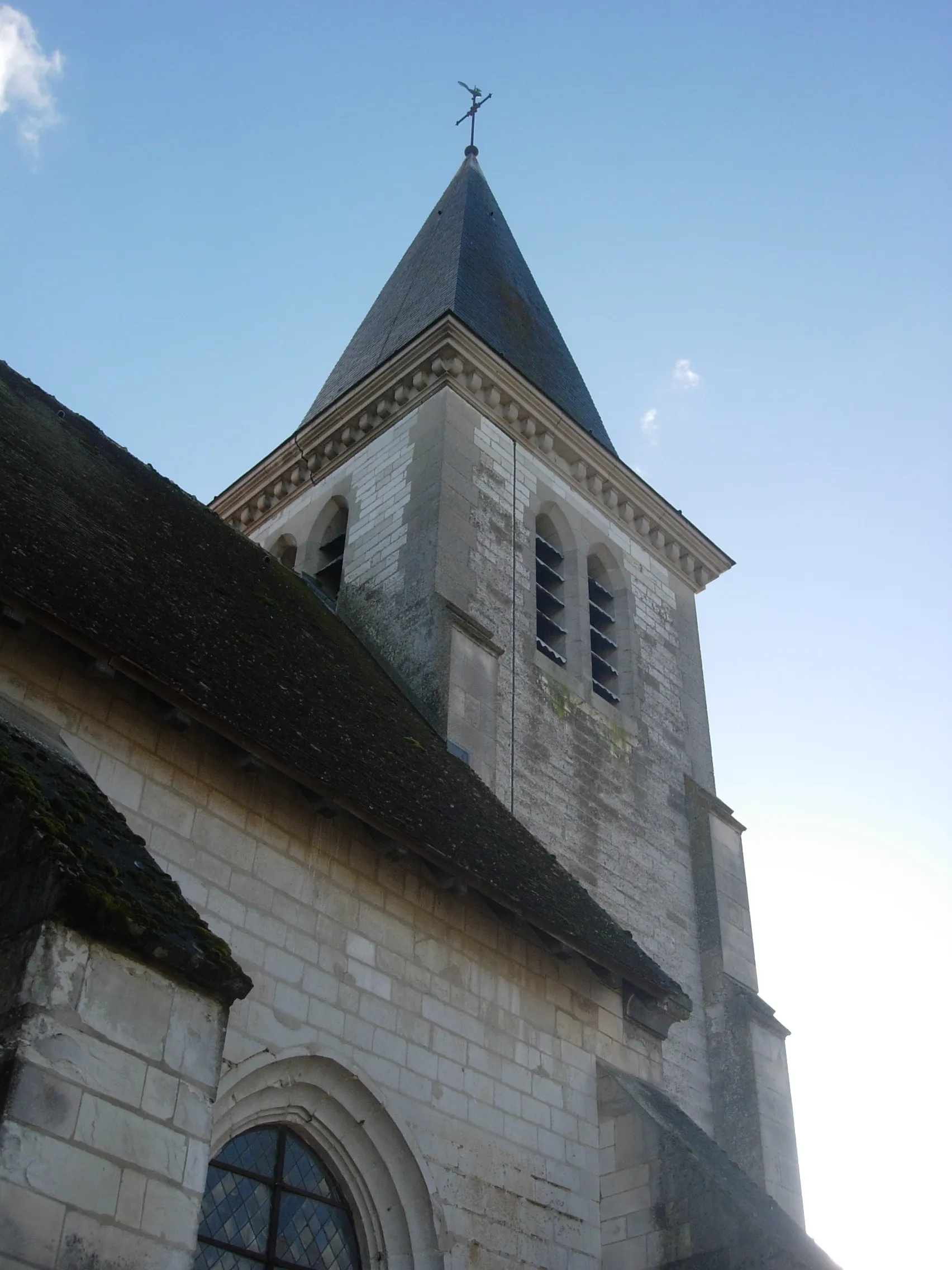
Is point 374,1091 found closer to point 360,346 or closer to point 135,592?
point 135,592

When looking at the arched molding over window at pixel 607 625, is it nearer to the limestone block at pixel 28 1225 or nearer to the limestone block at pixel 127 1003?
the limestone block at pixel 127 1003

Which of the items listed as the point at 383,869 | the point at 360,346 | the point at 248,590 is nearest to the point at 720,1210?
A: the point at 383,869

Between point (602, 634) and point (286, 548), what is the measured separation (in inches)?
152

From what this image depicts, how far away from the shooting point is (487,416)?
14.8m

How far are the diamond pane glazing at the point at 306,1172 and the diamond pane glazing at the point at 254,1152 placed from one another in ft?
0.29

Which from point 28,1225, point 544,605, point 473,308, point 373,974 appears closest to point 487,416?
point 544,605

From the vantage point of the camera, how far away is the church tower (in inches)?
456

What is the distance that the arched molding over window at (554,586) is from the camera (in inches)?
549

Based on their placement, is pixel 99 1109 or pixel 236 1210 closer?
pixel 99 1109

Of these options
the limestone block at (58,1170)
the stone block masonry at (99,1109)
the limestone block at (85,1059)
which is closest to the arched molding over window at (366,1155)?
the stone block masonry at (99,1109)

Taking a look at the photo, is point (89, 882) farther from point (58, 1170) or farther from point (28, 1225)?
point (28, 1225)

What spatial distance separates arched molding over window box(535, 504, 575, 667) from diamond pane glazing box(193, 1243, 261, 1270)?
25.6 feet

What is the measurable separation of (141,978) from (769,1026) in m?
8.61

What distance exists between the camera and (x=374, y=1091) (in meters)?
6.95
